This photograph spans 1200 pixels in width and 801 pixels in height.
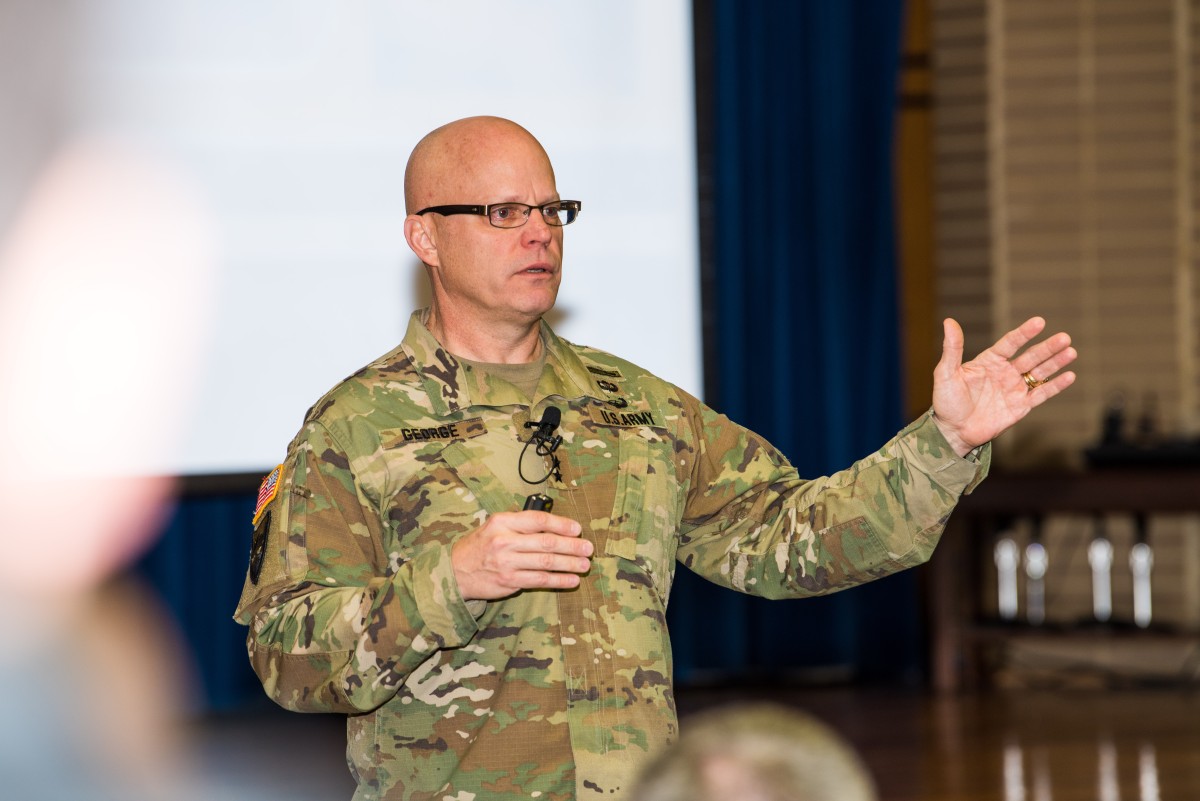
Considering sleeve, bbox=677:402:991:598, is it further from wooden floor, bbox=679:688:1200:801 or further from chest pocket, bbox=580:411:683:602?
wooden floor, bbox=679:688:1200:801

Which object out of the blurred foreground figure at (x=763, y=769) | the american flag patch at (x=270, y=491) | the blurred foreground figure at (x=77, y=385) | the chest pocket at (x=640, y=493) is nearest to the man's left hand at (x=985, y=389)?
the chest pocket at (x=640, y=493)

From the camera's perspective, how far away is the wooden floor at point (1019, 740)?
12.9 ft

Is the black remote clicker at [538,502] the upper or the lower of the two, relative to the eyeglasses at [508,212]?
lower

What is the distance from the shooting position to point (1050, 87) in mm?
5645

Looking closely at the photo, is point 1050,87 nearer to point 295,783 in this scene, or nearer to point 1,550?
point 295,783

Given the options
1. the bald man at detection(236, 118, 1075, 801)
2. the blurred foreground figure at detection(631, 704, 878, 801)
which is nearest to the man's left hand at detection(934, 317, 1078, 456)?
the bald man at detection(236, 118, 1075, 801)

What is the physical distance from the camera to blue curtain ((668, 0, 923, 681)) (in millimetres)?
5602

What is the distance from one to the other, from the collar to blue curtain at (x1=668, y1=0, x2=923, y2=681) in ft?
11.7

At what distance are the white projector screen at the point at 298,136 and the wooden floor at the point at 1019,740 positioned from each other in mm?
1614

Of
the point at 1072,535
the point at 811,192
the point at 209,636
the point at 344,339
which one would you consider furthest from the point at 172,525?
the point at 1072,535

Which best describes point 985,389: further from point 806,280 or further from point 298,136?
point 806,280

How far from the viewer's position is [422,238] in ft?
6.48

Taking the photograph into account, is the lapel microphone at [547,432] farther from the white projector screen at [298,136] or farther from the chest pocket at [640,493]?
the white projector screen at [298,136]

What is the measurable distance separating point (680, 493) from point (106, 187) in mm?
3420
